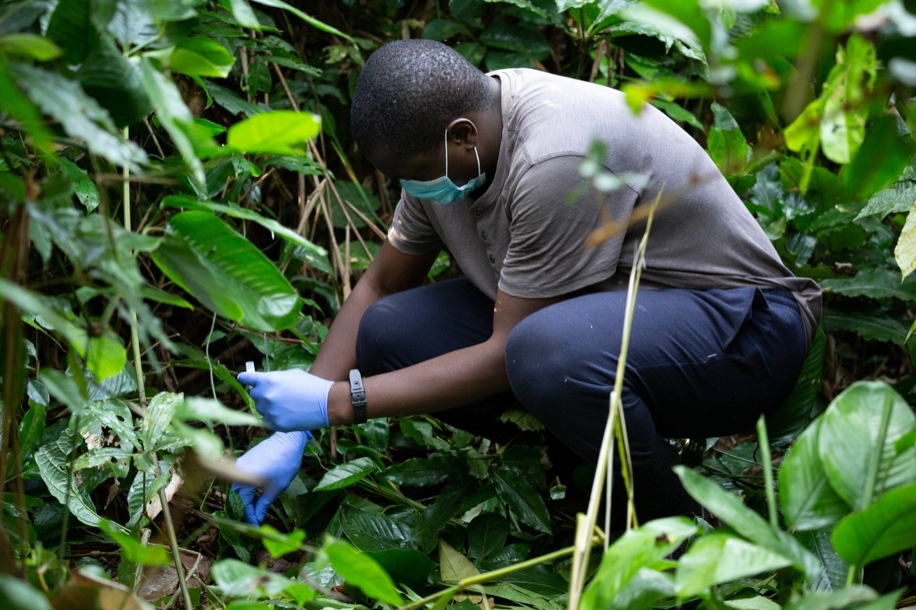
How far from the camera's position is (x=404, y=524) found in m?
1.73

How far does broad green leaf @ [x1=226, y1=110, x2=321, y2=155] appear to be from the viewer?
2.51 ft

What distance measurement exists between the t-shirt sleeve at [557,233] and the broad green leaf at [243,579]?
0.82 m

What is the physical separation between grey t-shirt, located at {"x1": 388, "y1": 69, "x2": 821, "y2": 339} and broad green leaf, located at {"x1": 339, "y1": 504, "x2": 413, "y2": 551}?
1.52 ft

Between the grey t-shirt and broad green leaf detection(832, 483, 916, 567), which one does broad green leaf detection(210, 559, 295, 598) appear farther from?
the grey t-shirt

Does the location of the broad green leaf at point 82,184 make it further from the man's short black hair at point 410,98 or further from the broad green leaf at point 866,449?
the broad green leaf at point 866,449

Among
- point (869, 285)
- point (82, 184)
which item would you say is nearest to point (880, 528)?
point (82, 184)

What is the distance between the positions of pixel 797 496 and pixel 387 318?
1.10 meters

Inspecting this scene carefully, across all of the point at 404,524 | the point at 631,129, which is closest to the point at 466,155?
the point at 631,129

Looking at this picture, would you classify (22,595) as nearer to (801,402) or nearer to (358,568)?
(358,568)

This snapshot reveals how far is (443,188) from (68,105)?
98 centimetres

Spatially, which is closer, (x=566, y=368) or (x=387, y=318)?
(x=566, y=368)

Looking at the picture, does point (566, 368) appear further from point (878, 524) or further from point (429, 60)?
→ point (878, 524)

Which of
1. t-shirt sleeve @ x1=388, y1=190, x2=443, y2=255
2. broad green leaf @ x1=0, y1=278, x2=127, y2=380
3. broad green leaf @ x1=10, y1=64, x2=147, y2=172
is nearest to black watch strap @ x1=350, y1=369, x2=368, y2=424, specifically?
t-shirt sleeve @ x1=388, y1=190, x2=443, y2=255

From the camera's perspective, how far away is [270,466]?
176cm
